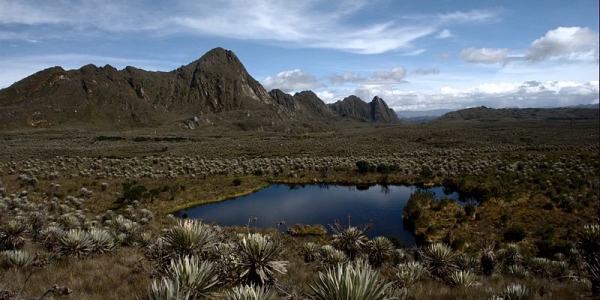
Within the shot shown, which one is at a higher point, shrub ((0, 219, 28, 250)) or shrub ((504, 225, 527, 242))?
shrub ((0, 219, 28, 250))

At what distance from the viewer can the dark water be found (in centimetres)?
2050

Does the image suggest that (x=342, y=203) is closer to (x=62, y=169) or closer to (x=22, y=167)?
(x=62, y=169)

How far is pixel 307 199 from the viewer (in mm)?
26453

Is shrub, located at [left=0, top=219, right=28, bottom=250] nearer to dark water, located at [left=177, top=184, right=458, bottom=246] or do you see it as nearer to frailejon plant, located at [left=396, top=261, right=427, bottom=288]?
frailejon plant, located at [left=396, top=261, right=427, bottom=288]

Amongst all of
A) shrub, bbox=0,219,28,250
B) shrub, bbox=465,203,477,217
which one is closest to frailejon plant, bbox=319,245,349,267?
shrub, bbox=0,219,28,250

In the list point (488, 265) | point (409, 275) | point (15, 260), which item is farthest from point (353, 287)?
point (15, 260)

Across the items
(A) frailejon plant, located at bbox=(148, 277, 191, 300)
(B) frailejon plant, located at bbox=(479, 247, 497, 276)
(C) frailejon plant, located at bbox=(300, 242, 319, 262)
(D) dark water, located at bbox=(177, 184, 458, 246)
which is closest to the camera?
(A) frailejon plant, located at bbox=(148, 277, 191, 300)

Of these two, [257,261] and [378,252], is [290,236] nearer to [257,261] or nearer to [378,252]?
[378,252]

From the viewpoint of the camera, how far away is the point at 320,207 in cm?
2398

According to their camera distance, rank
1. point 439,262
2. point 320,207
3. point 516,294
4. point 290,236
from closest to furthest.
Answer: point 516,294, point 439,262, point 290,236, point 320,207

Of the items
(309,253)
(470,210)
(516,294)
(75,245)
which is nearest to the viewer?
(516,294)

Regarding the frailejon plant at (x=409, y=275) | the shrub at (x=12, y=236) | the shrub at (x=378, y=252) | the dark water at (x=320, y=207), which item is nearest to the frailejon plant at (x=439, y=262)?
the frailejon plant at (x=409, y=275)

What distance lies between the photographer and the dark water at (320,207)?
2050cm

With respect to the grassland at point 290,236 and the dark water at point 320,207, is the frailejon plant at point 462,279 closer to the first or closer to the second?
the grassland at point 290,236
